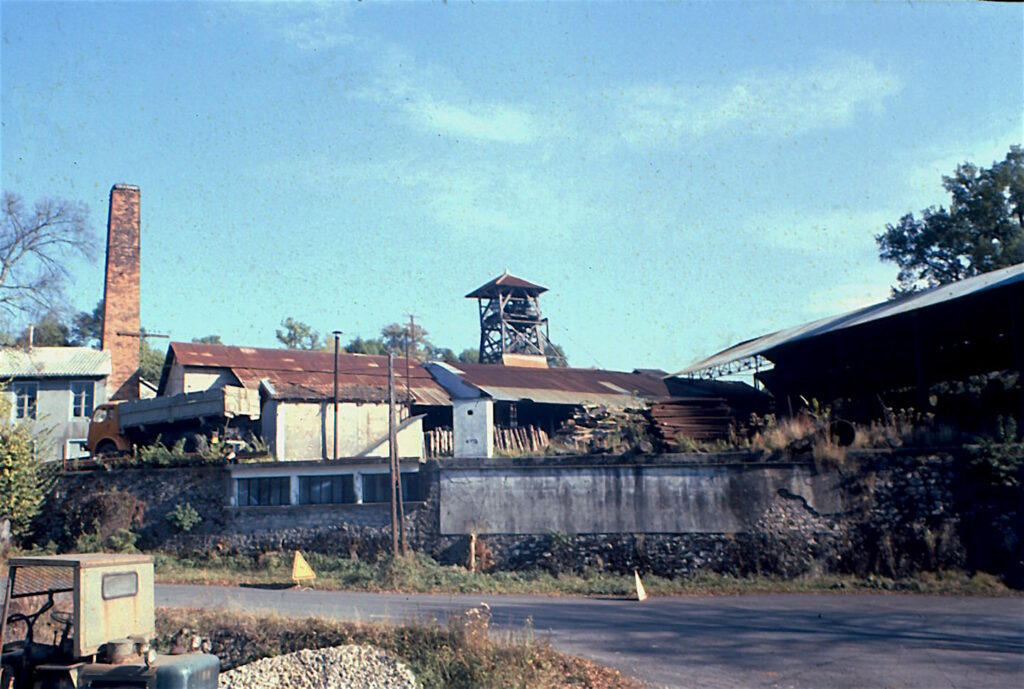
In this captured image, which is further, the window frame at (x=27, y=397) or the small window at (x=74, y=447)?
the window frame at (x=27, y=397)

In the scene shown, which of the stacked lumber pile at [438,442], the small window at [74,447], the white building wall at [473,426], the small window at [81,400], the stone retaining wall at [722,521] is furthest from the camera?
the small window at [81,400]

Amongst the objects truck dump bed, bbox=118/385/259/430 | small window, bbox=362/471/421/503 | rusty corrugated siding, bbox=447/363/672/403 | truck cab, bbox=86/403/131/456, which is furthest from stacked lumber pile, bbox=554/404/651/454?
truck cab, bbox=86/403/131/456

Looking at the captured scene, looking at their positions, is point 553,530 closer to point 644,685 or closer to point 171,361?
point 644,685

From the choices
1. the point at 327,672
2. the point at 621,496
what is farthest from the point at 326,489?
the point at 327,672

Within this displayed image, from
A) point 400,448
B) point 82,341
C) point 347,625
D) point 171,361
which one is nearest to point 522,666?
point 347,625

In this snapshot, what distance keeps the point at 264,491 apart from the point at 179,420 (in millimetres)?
8212

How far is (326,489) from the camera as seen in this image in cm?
2650

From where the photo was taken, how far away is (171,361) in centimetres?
3900

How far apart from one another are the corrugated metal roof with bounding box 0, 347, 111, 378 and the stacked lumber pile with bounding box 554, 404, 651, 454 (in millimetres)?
23230

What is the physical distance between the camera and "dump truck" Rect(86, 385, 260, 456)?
3275cm

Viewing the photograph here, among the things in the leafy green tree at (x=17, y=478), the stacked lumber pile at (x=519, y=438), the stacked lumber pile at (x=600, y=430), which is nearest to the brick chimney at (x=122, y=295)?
the leafy green tree at (x=17, y=478)

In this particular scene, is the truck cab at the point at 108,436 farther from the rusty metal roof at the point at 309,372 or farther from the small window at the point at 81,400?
the small window at the point at 81,400

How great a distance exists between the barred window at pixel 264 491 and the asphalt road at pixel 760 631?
19.7ft

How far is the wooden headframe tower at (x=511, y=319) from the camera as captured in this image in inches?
1937
